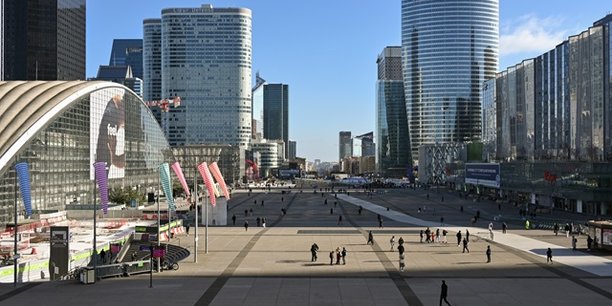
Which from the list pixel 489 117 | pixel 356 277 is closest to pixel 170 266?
pixel 356 277

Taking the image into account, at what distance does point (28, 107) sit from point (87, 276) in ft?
163

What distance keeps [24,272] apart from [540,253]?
3319cm

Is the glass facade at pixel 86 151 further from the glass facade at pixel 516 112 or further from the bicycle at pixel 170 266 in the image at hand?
the glass facade at pixel 516 112

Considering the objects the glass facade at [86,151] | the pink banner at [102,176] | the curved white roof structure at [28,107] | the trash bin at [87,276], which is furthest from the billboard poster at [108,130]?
the trash bin at [87,276]

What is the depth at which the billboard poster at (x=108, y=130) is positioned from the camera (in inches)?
3531

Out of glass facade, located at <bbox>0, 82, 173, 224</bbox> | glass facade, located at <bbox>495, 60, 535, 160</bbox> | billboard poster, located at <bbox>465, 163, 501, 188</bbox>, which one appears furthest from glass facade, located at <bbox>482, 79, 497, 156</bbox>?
glass facade, located at <bbox>0, 82, 173, 224</bbox>

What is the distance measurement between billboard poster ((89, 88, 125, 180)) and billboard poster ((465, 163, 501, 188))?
229 ft

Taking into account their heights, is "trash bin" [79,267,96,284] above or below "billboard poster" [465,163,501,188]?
below

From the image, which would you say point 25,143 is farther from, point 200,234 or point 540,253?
point 540,253

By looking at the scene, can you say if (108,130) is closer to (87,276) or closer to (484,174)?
(87,276)

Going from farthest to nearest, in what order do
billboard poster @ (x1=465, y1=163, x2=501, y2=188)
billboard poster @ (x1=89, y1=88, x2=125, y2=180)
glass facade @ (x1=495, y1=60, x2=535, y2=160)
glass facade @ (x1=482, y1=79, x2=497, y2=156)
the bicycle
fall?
glass facade @ (x1=482, y1=79, x2=497, y2=156), glass facade @ (x1=495, y1=60, x2=535, y2=160), billboard poster @ (x1=465, y1=163, x2=501, y2=188), billboard poster @ (x1=89, y1=88, x2=125, y2=180), the bicycle

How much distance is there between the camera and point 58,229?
3438 cm

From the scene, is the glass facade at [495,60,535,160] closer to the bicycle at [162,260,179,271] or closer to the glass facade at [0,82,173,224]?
the glass facade at [0,82,173,224]

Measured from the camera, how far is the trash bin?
30.9 m
